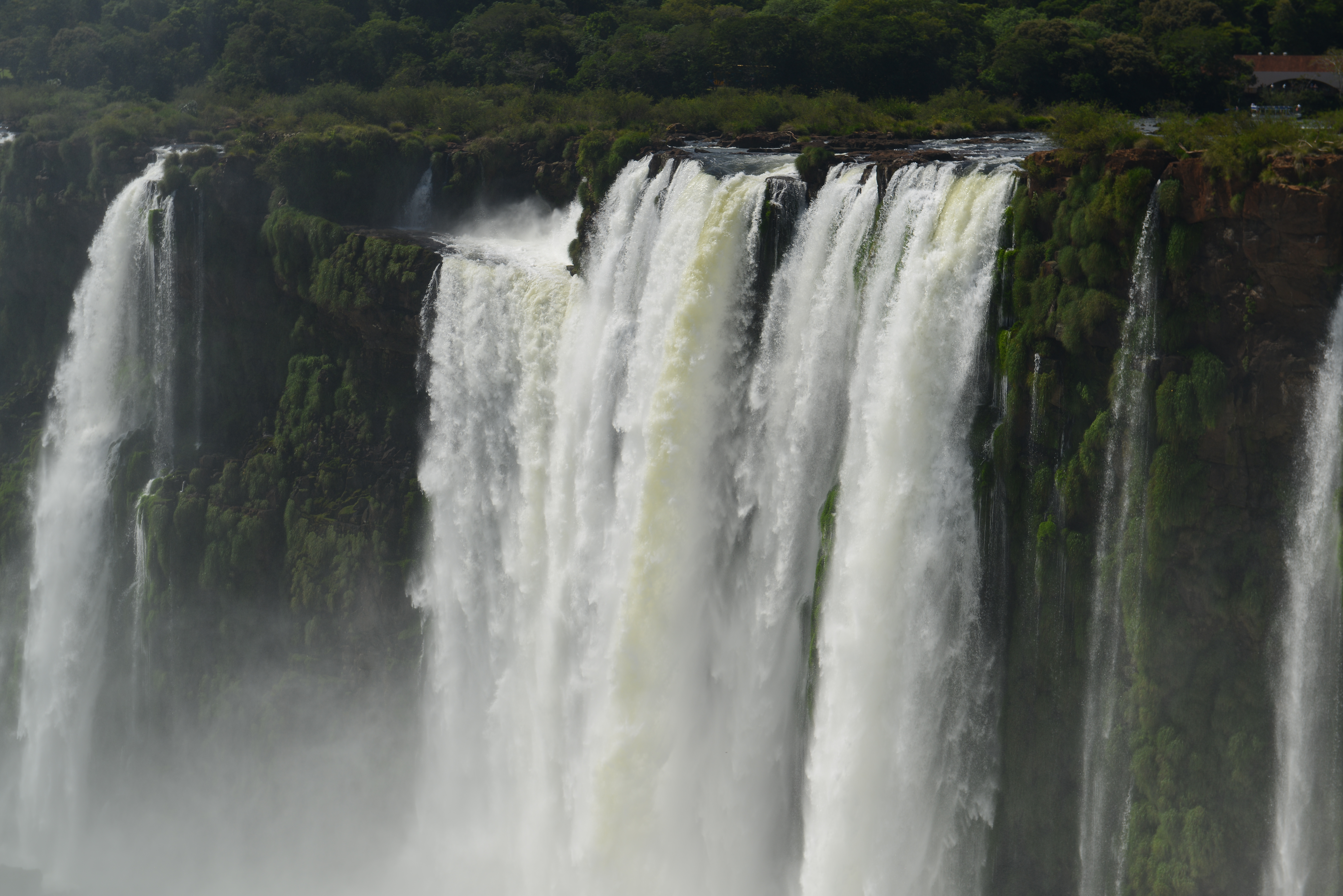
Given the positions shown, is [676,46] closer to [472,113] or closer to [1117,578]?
[472,113]

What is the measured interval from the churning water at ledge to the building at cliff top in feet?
45.7

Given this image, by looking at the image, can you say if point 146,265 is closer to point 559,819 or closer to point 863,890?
point 559,819

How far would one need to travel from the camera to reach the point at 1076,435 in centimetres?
1509

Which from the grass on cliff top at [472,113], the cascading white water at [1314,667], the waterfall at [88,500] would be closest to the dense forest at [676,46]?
the grass on cliff top at [472,113]

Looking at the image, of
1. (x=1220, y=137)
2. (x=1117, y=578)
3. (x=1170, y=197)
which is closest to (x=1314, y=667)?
(x=1117, y=578)

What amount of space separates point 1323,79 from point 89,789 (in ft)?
114

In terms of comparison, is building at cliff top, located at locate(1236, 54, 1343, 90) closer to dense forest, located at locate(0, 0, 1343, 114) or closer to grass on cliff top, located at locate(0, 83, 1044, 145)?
dense forest, located at locate(0, 0, 1343, 114)

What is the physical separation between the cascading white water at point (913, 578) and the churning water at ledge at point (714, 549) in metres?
0.04

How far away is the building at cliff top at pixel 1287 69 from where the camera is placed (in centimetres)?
2731

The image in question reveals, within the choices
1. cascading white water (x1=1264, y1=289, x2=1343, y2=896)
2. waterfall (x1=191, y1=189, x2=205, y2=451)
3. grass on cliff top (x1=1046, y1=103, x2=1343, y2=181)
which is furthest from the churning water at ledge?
waterfall (x1=191, y1=189, x2=205, y2=451)

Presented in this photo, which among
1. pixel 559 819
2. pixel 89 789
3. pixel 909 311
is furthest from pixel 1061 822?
pixel 89 789

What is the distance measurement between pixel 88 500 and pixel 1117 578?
25.8 metres

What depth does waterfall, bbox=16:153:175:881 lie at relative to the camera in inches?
1172

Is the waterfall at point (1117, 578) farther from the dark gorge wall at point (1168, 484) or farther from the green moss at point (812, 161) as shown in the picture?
the green moss at point (812, 161)
